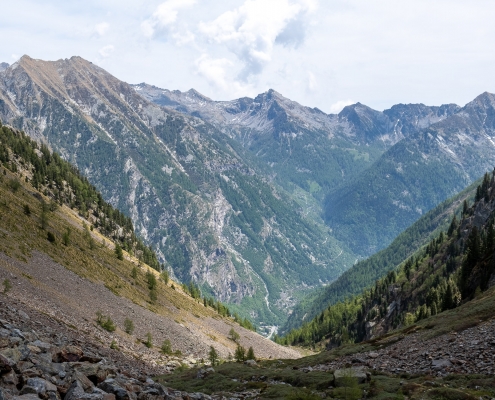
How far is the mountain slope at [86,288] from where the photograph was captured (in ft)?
219

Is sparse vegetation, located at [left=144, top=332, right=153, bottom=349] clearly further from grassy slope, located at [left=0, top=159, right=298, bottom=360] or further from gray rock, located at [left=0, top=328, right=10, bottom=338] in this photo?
gray rock, located at [left=0, top=328, right=10, bottom=338]

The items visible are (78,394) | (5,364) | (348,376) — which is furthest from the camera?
(348,376)

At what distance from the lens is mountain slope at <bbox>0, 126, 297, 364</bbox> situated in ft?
219

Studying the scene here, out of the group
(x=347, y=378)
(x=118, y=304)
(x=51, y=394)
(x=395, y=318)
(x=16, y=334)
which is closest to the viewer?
(x=51, y=394)

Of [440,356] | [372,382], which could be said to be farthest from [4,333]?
[440,356]

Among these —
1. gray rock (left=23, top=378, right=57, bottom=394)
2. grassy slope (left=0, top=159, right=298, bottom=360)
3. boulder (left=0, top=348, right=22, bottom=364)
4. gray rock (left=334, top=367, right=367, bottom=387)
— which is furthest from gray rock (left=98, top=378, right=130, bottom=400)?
grassy slope (left=0, top=159, right=298, bottom=360)

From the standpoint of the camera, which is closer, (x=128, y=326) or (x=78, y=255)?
(x=128, y=326)

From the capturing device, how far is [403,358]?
43.3 m

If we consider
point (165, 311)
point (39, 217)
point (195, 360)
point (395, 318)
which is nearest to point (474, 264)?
point (395, 318)

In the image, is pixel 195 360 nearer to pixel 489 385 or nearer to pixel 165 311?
pixel 165 311

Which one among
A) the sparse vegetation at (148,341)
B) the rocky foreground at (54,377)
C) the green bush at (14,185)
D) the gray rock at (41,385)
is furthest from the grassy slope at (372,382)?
the green bush at (14,185)

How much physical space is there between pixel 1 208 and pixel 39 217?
1042cm

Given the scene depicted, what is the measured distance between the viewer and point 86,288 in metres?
84.7

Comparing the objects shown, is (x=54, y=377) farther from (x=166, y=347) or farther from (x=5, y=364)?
(x=166, y=347)
